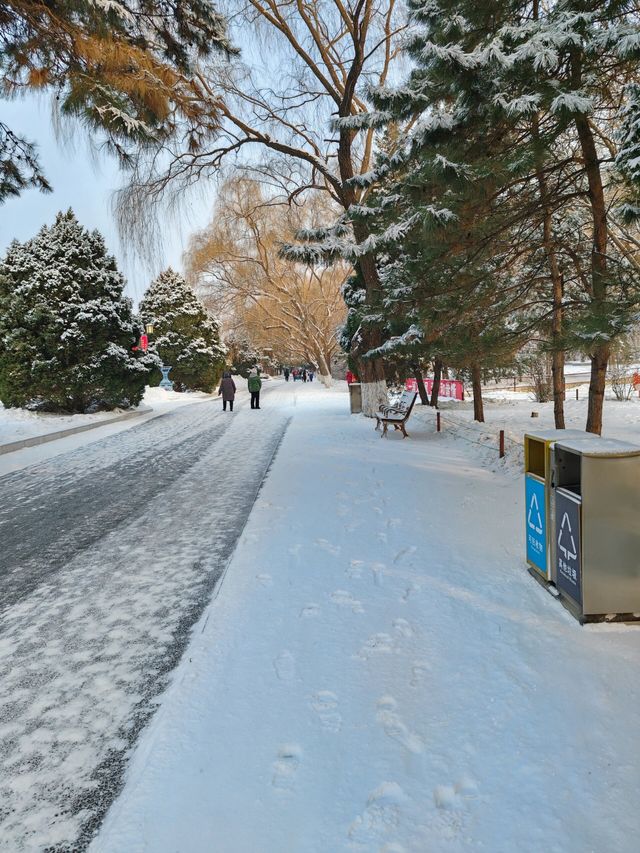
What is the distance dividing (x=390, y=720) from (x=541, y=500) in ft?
6.78

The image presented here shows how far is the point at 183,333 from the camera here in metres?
36.0

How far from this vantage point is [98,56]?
632 cm

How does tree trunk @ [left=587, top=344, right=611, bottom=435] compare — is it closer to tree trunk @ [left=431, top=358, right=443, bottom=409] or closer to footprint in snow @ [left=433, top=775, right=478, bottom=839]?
footprint in snow @ [left=433, top=775, right=478, bottom=839]

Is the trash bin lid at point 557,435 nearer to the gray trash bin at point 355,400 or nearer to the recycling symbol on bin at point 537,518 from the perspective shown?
the recycling symbol on bin at point 537,518

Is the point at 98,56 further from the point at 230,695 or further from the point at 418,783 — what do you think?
the point at 418,783

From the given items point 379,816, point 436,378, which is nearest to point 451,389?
point 436,378

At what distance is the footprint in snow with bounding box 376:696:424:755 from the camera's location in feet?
7.68

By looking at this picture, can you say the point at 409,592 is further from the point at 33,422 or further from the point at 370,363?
the point at 33,422

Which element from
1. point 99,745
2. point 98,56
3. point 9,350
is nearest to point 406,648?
point 99,745

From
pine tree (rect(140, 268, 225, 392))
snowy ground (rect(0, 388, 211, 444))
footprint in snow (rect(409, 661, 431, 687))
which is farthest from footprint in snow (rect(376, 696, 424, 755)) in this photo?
pine tree (rect(140, 268, 225, 392))

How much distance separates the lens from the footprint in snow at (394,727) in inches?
92.1

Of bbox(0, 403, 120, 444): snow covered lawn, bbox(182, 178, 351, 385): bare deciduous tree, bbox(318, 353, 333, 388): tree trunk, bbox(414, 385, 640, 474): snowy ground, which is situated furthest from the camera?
bbox(318, 353, 333, 388): tree trunk

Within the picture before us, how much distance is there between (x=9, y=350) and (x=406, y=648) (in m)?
18.5

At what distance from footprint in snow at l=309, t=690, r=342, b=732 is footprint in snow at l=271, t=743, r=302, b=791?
20 centimetres
